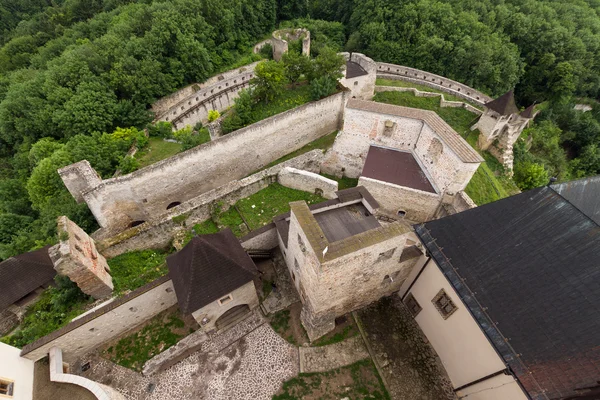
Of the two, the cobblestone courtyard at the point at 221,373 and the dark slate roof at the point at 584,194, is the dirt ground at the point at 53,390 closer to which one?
the cobblestone courtyard at the point at 221,373

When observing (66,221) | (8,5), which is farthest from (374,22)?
(8,5)

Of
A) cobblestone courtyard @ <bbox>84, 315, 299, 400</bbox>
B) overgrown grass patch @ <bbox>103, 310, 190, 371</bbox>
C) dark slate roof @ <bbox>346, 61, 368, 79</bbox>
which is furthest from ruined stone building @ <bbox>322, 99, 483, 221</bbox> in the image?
overgrown grass patch @ <bbox>103, 310, 190, 371</bbox>

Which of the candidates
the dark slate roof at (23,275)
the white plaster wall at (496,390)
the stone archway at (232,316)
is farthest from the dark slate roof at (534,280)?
the dark slate roof at (23,275)

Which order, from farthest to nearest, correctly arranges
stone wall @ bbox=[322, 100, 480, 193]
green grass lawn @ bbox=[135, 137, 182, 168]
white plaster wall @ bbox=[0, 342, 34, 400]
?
green grass lawn @ bbox=[135, 137, 182, 168]
stone wall @ bbox=[322, 100, 480, 193]
white plaster wall @ bbox=[0, 342, 34, 400]

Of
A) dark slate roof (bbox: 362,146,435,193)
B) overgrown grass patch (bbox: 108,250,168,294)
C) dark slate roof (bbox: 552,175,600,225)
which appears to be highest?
dark slate roof (bbox: 552,175,600,225)

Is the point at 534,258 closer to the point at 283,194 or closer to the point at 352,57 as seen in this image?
the point at 283,194

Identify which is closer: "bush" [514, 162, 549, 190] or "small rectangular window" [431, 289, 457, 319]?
"small rectangular window" [431, 289, 457, 319]

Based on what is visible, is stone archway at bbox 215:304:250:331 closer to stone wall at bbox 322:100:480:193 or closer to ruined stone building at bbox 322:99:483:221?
ruined stone building at bbox 322:99:483:221

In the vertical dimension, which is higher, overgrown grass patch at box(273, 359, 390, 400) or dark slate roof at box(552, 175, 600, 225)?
dark slate roof at box(552, 175, 600, 225)

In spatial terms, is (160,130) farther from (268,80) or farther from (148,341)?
(148,341)
